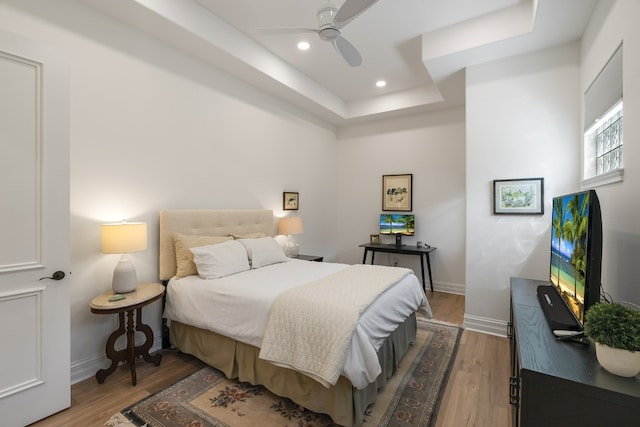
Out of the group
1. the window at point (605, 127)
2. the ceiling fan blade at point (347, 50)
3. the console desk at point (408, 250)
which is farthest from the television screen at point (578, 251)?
the console desk at point (408, 250)

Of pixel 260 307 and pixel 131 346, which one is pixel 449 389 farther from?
pixel 131 346

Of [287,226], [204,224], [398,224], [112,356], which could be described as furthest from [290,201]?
[112,356]

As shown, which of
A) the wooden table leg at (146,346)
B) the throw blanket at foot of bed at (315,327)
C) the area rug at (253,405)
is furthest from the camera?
the wooden table leg at (146,346)

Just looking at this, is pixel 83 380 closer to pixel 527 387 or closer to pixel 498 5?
pixel 527 387

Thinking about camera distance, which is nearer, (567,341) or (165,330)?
(567,341)

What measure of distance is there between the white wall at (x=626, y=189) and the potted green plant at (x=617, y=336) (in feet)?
2.10

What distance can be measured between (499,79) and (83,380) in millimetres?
4632

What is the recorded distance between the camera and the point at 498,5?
2.67 m

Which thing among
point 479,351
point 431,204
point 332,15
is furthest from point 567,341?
point 431,204

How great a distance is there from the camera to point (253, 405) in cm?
197

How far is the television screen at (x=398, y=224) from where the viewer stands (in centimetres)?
482

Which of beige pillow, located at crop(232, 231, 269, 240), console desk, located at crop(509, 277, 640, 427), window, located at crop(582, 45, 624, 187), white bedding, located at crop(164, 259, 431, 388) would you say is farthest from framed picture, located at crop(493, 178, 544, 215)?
beige pillow, located at crop(232, 231, 269, 240)

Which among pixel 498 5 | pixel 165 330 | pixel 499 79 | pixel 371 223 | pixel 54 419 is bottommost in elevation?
pixel 54 419

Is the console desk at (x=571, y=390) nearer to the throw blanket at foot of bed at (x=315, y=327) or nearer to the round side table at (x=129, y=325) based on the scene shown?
the throw blanket at foot of bed at (x=315, y=327)
